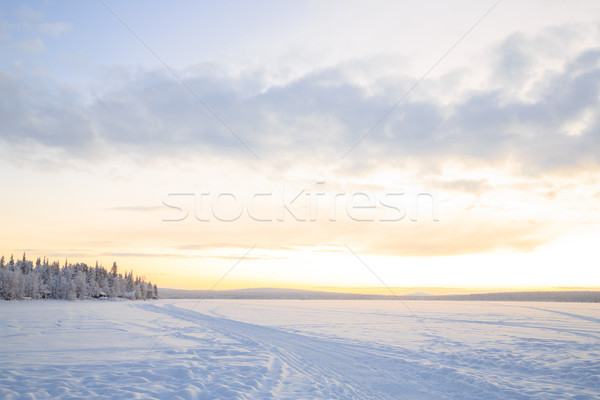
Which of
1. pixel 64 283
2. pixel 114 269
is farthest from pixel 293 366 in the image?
pixel 114 269

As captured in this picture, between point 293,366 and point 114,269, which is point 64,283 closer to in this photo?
point 114,269

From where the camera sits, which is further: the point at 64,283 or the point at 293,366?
the point at 64,283

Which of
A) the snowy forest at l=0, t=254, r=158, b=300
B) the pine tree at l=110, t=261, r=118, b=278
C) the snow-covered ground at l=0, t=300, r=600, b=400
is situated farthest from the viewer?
the pine tree at l=110, t=261, r=118, b=278

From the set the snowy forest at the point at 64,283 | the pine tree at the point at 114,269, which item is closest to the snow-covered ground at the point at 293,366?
the snowy forest at the point at 64,283

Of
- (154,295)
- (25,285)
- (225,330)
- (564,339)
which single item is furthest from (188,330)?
(154,295)

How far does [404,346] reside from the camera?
16328 millimetres

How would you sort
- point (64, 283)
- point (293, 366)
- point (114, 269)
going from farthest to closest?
point (114, 269) < point (64, 283) < point (293, 366)

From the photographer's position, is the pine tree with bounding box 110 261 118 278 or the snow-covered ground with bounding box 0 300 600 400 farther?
the pine tree with bounding box 110 261 118 278

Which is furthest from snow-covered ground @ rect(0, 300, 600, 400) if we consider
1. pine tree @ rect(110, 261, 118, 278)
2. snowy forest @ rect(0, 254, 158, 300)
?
pine tree @ rect(110, 261, 118, 278)

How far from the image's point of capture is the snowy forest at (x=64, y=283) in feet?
316

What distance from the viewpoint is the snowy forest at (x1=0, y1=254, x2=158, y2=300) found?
3791 inches

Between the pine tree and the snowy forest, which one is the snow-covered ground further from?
the pine tree

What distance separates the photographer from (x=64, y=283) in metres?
111

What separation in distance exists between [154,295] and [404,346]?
160257mm
